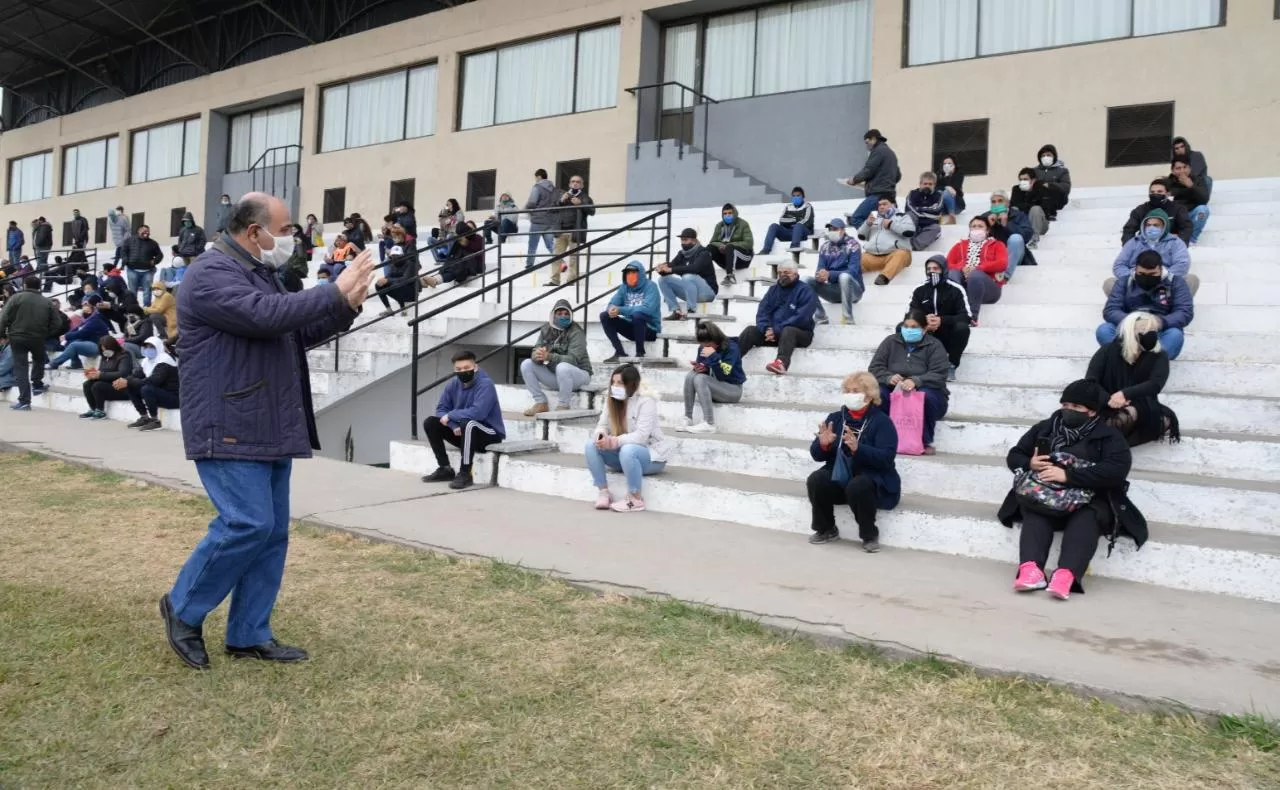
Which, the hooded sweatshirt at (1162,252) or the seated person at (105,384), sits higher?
the hooded sweatshirt at (1162,252)

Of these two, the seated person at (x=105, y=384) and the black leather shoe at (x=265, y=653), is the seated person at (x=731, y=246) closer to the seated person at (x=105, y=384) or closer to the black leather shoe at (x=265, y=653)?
the seated person at (x=105, y=384)

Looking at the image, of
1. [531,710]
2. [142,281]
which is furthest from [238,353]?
[142,281]

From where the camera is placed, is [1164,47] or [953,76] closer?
[1164,47]

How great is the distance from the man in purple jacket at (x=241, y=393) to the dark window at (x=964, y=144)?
50.7 feet

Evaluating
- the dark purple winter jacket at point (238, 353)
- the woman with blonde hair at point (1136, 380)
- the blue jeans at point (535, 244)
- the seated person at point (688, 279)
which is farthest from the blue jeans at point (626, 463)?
the blue jeans at point (535, 244)

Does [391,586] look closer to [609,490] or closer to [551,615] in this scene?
[551,615]

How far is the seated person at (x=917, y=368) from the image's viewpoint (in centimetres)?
721

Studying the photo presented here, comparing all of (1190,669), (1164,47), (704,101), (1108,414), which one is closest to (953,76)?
(1164,47)

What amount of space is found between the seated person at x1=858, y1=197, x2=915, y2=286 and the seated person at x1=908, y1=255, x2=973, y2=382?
7.68ft

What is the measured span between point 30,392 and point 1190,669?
51.3 feet

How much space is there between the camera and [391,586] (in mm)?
5051

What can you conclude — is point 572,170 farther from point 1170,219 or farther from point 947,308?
point 947,308

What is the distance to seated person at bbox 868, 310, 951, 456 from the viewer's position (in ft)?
23.7

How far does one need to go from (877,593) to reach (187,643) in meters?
3.21
